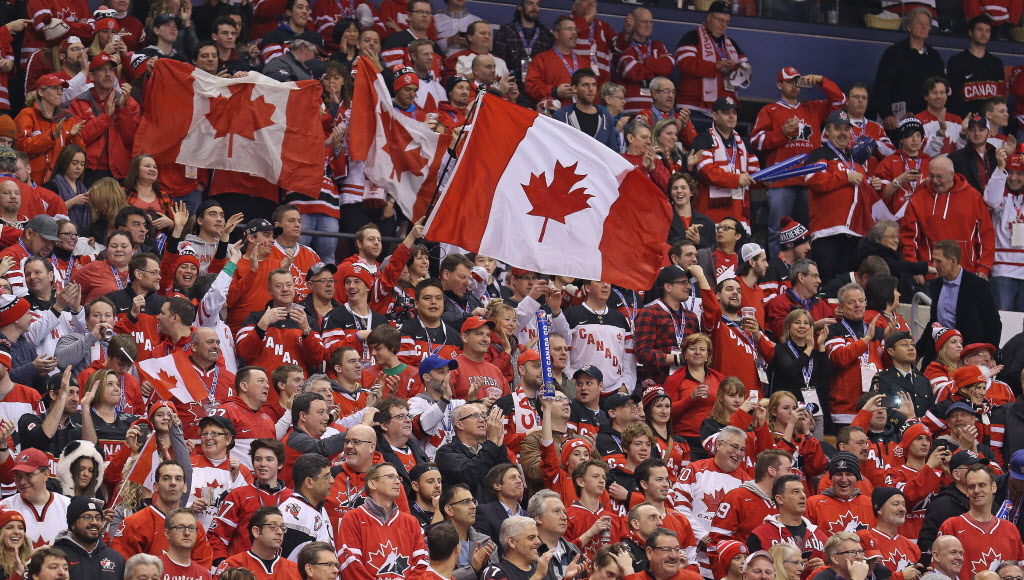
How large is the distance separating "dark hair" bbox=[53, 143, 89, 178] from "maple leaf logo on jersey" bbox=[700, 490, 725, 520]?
5564 mm

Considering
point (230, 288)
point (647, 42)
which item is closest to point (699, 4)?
point (647, 42)

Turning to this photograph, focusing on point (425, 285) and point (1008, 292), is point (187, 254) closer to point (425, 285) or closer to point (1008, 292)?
point (425, 285)

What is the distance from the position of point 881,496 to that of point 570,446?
2.18 metres

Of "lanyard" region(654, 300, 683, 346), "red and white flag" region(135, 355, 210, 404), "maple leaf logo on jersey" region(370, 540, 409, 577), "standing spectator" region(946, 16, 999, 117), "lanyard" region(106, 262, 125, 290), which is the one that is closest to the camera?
"maple leaf logo on jersey" region(370, 540, 409, 577)

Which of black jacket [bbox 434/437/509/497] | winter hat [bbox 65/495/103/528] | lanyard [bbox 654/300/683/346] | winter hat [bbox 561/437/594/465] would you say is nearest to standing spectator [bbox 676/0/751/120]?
lanyard [bbox 654/300/683/346]

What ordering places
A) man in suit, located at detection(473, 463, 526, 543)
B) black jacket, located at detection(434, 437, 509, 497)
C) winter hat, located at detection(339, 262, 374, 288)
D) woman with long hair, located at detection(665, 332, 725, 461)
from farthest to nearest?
1. woman with long hair, located at detection(665, 332, 725, 461)
2. winter hat, located at detection(339, 262, 374, 288)
3. black jacket, located at detection(434, 437, 509, 497)
4. man in suit, located at detection(473, 463, 526, 543)

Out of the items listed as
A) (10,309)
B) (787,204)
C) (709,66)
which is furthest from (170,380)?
(709,66)

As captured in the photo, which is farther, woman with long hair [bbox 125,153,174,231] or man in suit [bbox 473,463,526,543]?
woman with long hair [bbox 125,153,174,231]

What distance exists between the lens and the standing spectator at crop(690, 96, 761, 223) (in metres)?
16.3

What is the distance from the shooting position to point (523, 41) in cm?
1775

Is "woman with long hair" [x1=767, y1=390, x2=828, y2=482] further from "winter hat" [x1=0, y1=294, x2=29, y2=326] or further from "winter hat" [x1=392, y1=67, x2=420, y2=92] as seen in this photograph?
"winter hat" [x1=0, y1=294, x2=29, y2=326]

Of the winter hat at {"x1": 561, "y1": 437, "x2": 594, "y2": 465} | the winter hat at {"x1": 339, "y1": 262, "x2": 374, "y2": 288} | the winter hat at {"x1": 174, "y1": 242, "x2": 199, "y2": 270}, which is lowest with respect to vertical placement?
the winter hat at {"x1": 561, "y1": 437, "x2": 594, "y2": 465}

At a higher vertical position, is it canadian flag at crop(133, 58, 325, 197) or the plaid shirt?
canadian flag at crop(133, 58, 325, 197)

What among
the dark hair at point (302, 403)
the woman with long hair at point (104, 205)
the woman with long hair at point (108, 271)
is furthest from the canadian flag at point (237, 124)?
the dark hair at point (302, 403)
